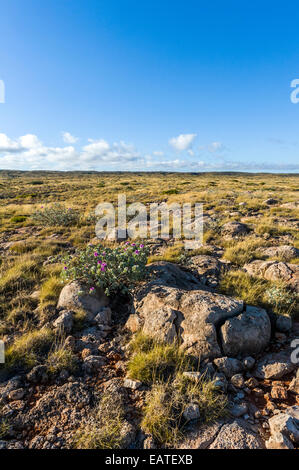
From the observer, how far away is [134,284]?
4.35 metres

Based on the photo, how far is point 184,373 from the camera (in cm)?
272

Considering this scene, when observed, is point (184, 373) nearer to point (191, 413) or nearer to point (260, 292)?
point (191, 413)

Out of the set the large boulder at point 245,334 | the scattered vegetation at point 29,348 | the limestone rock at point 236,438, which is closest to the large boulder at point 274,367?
the large boulder at point 245,334

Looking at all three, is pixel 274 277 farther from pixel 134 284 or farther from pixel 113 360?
pixel 113 360

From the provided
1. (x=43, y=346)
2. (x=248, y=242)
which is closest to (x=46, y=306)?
(x=43, y=346)

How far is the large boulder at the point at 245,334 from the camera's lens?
3.09 m

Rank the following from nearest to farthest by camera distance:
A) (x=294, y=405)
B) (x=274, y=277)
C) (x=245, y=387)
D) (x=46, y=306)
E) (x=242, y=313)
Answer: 1. (x=294, y=405)
2. (x=245, y=387)
3. (x=242, y=313)
4. (x=46, y=306)
5. (x=274, y=277)

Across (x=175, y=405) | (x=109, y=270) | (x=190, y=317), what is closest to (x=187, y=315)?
(x=190, y=317)

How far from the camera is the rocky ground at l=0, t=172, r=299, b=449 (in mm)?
2197

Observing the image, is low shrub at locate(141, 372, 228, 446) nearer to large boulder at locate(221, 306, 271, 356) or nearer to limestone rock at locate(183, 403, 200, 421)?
limestone rock at locate(183, 403, 200, 421)

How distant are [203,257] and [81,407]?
4186 millimetres

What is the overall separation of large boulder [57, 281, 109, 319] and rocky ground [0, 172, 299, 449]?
0.02 meters

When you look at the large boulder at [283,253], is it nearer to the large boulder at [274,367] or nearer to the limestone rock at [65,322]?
the large boulder at [274,367]

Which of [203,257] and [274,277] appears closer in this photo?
[274,277]
